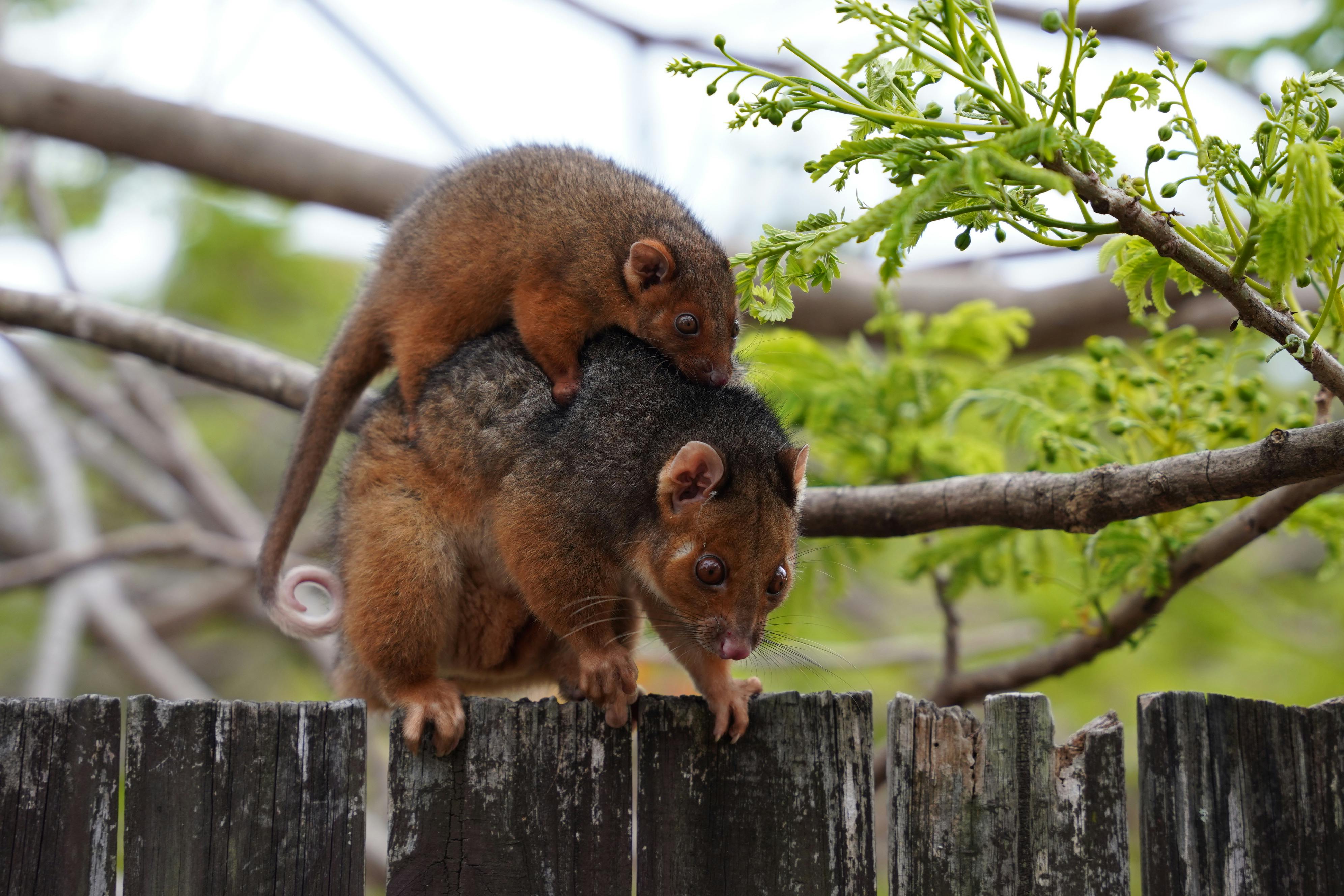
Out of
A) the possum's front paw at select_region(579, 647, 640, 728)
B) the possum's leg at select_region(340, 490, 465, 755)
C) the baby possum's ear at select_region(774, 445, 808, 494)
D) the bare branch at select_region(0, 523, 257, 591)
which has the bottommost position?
the possum's front paw at select_region(579, 647, 640, 728)

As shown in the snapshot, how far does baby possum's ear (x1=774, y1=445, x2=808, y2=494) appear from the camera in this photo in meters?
4.00

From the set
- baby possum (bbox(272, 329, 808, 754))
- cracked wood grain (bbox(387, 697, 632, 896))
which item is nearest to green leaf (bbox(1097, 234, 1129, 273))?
baby possum (bbox(272, 329, 808, 754))

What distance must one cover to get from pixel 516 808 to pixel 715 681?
2.55 feet

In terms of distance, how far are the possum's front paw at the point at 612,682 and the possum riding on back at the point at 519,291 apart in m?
1.16

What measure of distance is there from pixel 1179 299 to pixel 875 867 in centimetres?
523

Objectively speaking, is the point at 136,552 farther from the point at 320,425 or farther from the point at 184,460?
the point at 320,425

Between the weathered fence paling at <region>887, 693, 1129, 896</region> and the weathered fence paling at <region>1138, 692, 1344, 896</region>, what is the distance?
0.10m

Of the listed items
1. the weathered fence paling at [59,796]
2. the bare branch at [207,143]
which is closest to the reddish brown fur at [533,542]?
the weathered fence paling at [59,796]

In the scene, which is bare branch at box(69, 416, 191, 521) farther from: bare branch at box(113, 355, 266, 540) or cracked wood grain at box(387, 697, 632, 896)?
cracked wood grain at box(387, 697, 632, 896)

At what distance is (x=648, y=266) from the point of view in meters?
4.59

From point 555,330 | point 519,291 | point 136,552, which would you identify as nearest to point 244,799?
point 555,330

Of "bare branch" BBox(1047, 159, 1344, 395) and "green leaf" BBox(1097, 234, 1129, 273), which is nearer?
"bare branch" BBox(1047, 159, 1344, 395)

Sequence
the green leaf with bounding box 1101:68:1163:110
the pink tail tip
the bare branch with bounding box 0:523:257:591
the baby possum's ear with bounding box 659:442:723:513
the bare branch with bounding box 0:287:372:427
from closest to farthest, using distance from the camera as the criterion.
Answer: the green leaf with bounding box 1101:68:1163:110
the baby possum's ear with bounding box 659:442:723:513
the pink tail tip
the bare branch with bounding box 0:287:372:427
the bare branch with bounding box 0:523:257:591

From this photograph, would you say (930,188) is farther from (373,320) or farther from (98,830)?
(373,320)
